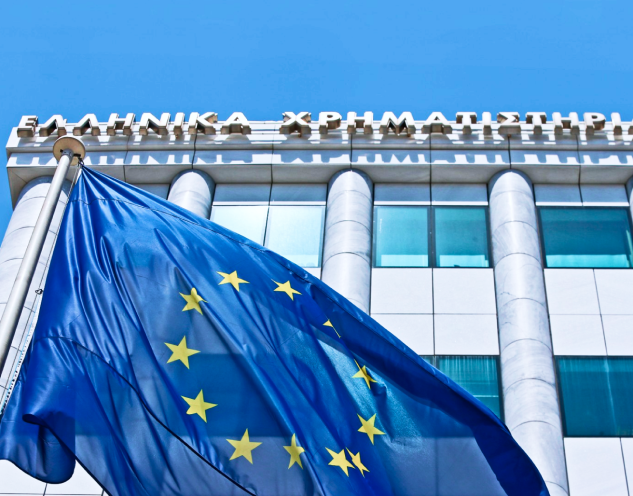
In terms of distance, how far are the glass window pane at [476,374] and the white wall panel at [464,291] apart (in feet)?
4.61

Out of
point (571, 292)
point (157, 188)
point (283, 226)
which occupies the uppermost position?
point (157, 188)

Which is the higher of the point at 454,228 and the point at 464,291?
the point at 454,228

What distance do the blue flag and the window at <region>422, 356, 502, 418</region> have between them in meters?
8.21

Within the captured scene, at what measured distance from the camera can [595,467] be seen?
69.2 ft

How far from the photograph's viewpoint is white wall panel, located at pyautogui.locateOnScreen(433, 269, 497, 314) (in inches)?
961

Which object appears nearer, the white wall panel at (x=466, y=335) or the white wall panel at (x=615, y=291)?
the white wall panel at (x=466, y=335)

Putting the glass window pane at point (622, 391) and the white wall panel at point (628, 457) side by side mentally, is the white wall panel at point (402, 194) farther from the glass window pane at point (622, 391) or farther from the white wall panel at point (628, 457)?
the white wall panel at point (628, 457)

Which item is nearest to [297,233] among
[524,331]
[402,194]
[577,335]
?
[402,194]

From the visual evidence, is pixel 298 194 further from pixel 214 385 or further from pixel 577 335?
pixel 214 385

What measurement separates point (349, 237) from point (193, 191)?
477cm

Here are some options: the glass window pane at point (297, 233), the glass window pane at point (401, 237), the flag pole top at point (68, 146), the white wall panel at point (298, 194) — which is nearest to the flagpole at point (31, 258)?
the flag pole top at point (68, 146)

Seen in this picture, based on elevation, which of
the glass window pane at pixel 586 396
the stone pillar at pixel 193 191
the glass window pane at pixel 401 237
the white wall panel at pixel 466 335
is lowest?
the glass window pane at pixel 586 396

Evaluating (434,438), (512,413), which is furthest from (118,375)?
(512,413)

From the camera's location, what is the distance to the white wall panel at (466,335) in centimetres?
2358
